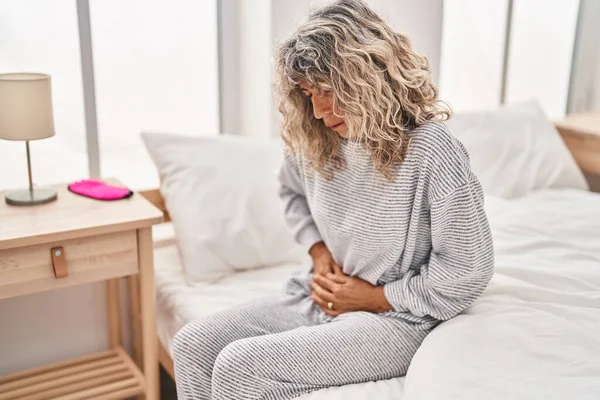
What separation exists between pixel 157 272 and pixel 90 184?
285 mm

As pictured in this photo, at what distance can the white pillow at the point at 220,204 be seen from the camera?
1.79m

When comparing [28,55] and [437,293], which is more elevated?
[28,55]

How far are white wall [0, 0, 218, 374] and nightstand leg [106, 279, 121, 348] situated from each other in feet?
0.08

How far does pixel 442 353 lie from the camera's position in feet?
4.04

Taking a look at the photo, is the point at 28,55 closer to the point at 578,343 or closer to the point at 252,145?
the point at 252,145

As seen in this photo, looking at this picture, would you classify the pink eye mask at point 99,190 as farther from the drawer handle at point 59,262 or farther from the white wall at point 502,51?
the white wall at point 502,51

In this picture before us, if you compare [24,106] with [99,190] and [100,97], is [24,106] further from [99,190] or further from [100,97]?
[100,97]

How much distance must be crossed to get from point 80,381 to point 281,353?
748 mm

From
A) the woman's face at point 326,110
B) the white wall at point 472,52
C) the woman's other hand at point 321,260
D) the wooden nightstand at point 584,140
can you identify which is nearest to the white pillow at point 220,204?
the woman's other hand at point 321,260

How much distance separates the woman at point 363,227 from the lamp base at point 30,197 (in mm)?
513

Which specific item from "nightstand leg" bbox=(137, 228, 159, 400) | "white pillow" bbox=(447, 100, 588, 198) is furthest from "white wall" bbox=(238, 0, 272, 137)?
"nightstand leg" bbox=(137, 228, 159, 400)

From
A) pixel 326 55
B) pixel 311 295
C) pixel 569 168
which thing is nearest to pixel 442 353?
pixel 311 295

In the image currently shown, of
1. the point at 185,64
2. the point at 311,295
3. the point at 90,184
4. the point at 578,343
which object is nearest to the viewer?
the point at 578,343

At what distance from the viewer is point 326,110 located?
1360mm
